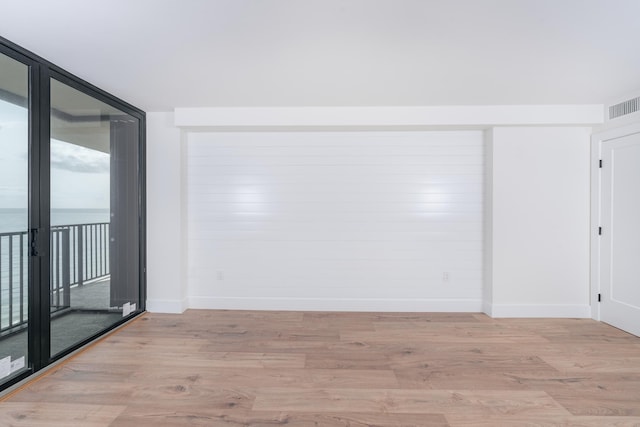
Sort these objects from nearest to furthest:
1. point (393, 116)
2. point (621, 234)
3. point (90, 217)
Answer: point (90, 217) < point (621, 234) < point (393, 116)

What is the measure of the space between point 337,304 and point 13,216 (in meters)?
3.28

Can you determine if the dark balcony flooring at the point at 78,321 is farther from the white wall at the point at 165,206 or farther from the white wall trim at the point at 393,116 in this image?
the white wall trim at the point at 393,116

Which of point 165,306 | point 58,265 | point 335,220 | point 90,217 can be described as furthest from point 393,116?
point 58,265

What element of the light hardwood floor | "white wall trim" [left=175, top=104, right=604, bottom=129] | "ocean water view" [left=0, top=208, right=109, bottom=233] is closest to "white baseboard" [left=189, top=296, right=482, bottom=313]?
the light hardwood floor

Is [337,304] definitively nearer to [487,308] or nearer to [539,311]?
[487,308]

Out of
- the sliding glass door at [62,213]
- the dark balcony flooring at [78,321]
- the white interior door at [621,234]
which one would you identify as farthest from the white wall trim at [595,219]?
the dark balcony flooring at [78,321]

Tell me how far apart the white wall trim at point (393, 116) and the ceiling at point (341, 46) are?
0.25 metres

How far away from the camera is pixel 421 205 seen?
3.94 meters

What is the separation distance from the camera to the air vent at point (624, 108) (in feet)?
10.3

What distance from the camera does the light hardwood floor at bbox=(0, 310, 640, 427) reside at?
193 cm

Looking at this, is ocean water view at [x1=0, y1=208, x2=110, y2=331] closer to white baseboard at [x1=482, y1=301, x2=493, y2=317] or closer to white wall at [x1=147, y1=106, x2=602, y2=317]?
white wall at [x1=147, y1=106, x2=602, y2=317]

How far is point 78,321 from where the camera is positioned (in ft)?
9.96

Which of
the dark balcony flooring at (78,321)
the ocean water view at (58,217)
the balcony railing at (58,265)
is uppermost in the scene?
the ocean water view at (58,217)

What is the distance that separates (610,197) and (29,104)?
18.9 ft
